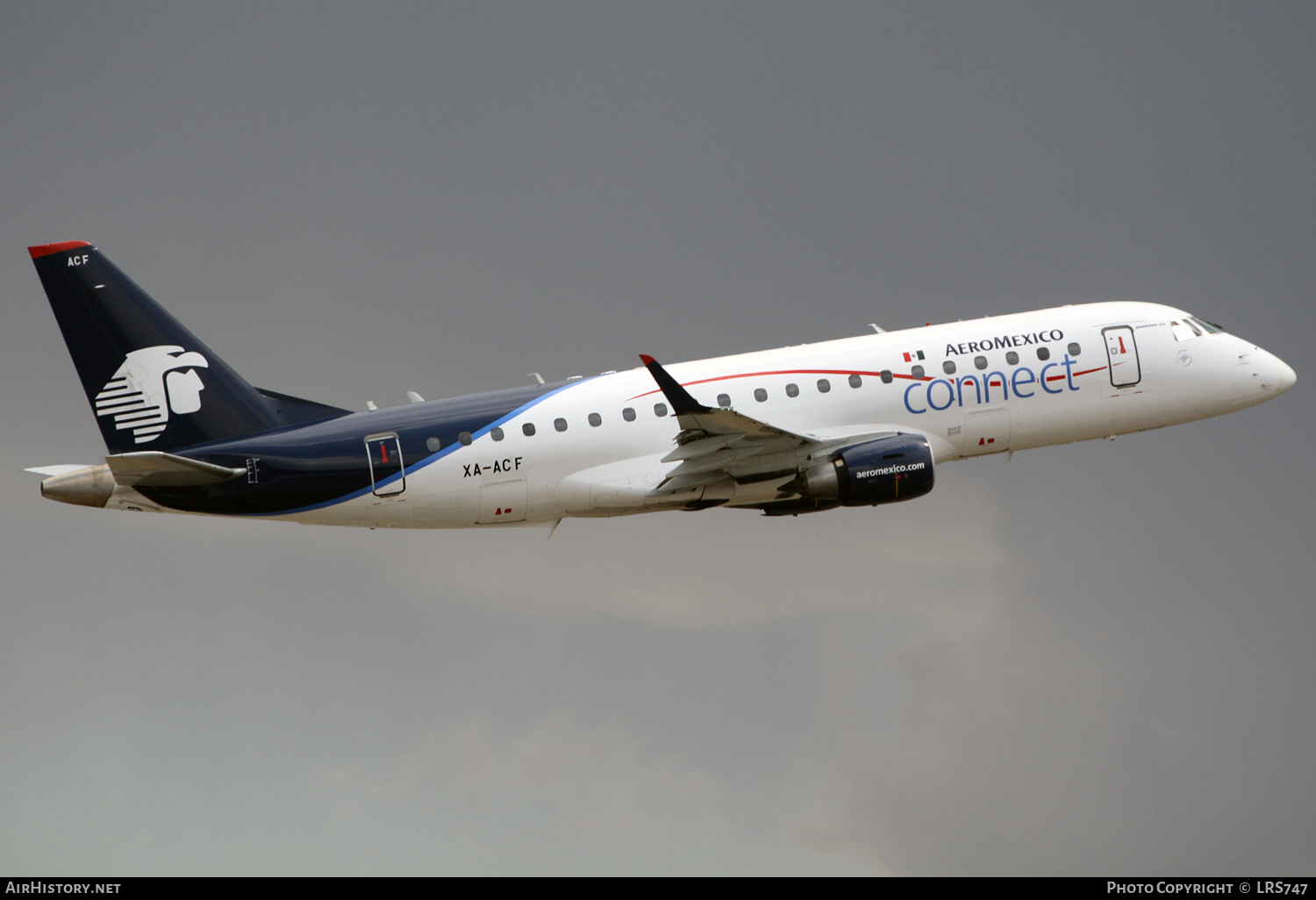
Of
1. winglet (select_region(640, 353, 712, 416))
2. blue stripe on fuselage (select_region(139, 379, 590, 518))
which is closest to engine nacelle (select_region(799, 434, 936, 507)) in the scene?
winglet (select_region(640, 353, 712, 416))

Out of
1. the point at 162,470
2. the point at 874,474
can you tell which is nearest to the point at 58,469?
the point at 162,470

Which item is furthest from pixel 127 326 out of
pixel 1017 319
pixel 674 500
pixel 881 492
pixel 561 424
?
pixel 1017 319

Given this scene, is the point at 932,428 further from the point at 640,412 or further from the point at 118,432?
the point at 118,432

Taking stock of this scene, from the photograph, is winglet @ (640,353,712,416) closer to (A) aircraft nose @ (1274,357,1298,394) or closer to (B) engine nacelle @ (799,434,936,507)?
(B) engine nacelle @ (799,434,936,507)

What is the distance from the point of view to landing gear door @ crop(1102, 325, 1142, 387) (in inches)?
1796

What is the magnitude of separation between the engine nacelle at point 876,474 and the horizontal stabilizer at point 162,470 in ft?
54.2

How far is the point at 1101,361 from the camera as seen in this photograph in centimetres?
4553

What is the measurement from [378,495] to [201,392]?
6.08 meters

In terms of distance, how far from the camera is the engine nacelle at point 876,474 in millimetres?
42656

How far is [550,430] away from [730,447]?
5.18 meters

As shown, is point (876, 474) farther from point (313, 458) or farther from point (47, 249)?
point (47, 249)

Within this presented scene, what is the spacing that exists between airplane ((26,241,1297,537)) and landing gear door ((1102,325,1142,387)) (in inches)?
44.4

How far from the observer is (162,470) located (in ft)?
133

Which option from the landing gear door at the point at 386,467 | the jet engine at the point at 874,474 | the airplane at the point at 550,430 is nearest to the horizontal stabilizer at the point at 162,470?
the airplane at the point at 550,430
